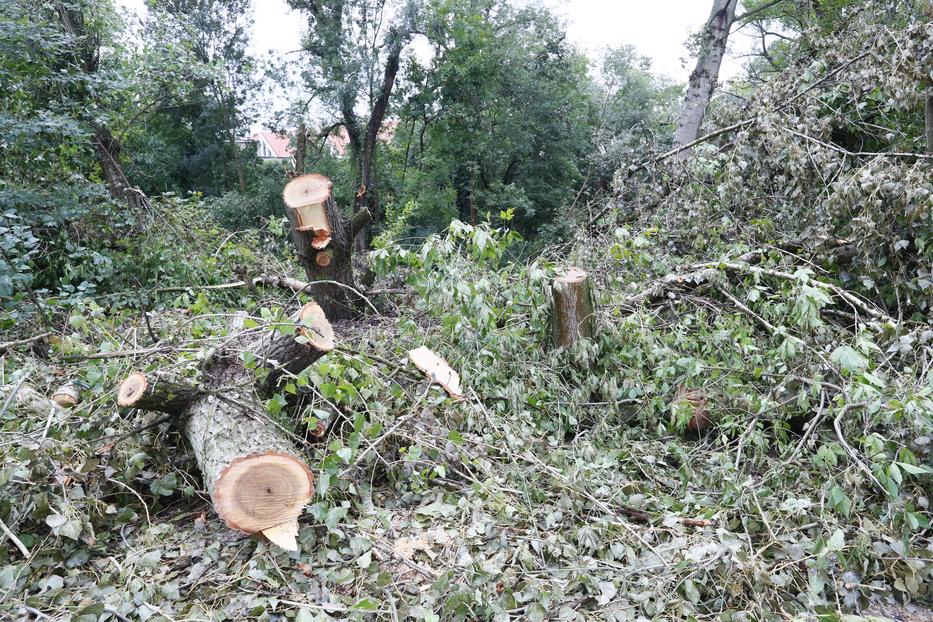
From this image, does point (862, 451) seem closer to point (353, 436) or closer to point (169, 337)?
point (353, 436)

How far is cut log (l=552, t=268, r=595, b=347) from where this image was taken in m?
3.26

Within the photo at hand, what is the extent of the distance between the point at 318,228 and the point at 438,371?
5.49ft

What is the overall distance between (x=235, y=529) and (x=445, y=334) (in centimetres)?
166

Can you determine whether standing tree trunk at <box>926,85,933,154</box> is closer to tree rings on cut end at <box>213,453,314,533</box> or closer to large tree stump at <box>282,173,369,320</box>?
large tree stump at <box>282,173,369,320</box>

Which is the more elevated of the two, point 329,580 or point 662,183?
point 662,183

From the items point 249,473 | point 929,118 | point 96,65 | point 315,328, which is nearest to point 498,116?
point 96,65

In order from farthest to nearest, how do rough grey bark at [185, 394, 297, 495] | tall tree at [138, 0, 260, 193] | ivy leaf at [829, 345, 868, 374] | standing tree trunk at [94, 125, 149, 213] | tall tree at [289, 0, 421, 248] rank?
tall tree at [138, 0, 260, 193], tall tree at [289, 0, 421, 248], standing tree trunk at [94, 125, 149, 213], ivy leaf at [829, 345, 868, 374], rough grey bark at [185, 394, 297, 495]

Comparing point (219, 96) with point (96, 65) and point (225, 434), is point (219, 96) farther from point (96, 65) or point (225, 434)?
point (225, 434)

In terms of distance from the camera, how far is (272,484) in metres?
2.06

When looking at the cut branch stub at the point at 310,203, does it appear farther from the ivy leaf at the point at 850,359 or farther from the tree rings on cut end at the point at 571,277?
the ivy leaf at the point at 850,359

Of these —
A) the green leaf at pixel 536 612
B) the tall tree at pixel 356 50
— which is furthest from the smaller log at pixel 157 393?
the tall tree at pixel 356 50

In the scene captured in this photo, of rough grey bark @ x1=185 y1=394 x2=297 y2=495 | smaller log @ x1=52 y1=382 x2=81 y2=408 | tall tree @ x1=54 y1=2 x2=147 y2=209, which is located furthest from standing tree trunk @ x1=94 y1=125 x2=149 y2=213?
rough grey bark @ x1=185 y1=394 x2=297 y2=495

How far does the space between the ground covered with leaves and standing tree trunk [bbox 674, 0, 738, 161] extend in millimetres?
5113

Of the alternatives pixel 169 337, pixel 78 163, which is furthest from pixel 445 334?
pixel 78 163
